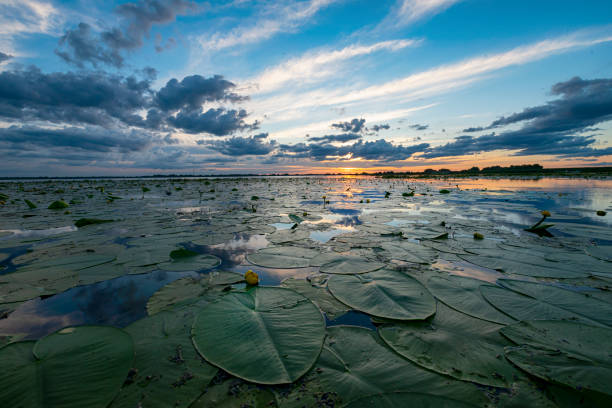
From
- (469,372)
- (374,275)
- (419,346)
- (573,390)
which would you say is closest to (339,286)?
(374,275)

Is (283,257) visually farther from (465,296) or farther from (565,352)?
(565,352)

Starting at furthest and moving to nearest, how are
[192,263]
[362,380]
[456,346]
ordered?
[192,263] < [456,346] < [362,380]

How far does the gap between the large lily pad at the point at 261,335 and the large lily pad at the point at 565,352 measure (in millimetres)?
1058

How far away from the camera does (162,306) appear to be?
67.5 inches

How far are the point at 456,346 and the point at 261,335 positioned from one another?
3.58ft

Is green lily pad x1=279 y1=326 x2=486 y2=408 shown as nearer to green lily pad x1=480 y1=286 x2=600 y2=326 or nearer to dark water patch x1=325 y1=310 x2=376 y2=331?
dark water patch x1=325 y1=310 x2=376 y2=331

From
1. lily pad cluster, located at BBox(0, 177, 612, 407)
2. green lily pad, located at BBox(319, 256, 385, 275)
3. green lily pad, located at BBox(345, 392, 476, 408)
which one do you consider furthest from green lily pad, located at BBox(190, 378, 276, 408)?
green lily pad, located at BBox(319, 256, 385, 275)

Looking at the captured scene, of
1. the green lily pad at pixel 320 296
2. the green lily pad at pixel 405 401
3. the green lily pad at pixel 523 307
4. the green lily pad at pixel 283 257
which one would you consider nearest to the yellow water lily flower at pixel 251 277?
the green lily pad at pixel 320 296

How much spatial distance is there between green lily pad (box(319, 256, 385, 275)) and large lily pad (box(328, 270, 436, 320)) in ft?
0.36

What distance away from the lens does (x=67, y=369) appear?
104 cm

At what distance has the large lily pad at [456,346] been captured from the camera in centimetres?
111

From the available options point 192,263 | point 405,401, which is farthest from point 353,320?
point 192,263

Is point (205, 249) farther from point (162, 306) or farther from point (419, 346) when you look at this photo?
point (419, 346)

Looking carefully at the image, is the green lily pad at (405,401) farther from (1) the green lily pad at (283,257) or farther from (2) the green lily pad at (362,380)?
(1) the green lily pad at (283,257)
